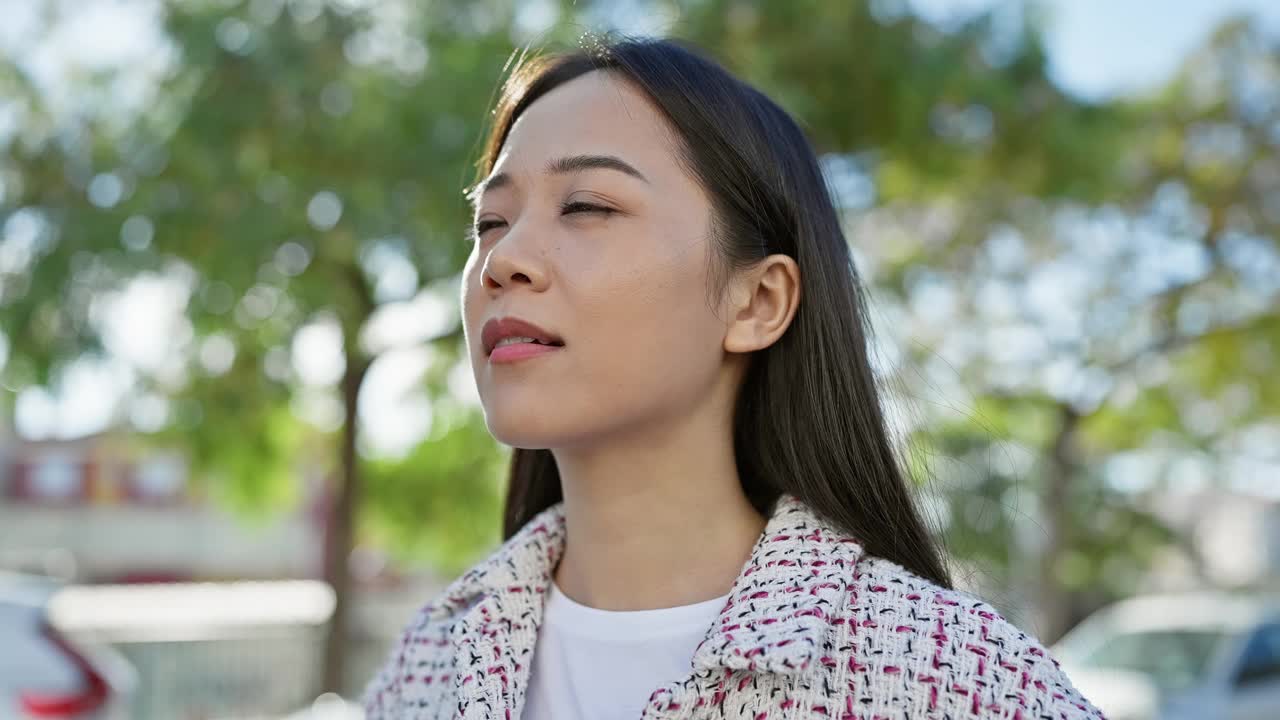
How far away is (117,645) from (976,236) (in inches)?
350

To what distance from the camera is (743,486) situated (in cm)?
215

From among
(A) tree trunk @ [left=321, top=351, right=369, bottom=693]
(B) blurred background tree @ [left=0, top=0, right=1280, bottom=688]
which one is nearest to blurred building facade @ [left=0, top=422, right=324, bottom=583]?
(B) blurred background tree @ [left=0, top=0, right=1280, bottom=688]

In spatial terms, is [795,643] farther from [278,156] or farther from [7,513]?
[7,513]

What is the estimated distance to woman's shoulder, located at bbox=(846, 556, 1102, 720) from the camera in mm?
1634

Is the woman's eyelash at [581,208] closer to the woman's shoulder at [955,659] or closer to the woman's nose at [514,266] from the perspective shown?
the woman's nose at [514,266]

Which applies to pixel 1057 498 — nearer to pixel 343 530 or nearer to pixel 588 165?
pixel 343 530

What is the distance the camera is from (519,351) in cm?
186

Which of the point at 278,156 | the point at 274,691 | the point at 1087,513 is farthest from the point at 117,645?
the point at 1087,513

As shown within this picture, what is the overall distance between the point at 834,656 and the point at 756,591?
14cm

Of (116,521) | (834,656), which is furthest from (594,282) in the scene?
(116,521)

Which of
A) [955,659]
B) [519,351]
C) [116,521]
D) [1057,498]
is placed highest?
[116,521]

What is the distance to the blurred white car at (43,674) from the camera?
569cm

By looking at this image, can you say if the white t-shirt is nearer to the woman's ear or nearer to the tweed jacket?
the tweed jacket

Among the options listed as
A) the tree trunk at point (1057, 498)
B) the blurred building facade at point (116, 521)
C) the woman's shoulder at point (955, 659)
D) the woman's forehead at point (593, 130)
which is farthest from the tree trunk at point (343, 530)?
the blurred building facade at point (116, 521)
